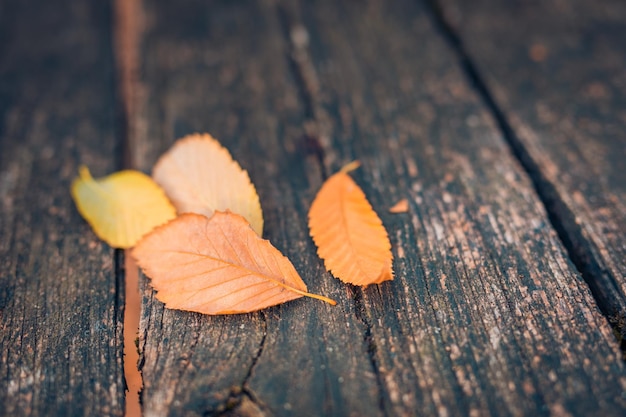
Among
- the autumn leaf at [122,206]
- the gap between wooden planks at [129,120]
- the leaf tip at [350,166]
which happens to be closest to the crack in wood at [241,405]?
the gap between wooden planks at [129,120]

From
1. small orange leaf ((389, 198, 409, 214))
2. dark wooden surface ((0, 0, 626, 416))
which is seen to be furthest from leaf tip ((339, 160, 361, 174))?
small orange leaf ((389, 198, 409, 214))

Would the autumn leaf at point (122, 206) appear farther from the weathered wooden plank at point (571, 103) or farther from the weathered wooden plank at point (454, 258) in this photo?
the weathered wooden plank at point (571, 103)

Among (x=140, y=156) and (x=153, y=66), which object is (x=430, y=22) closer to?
(x=153, y=66)

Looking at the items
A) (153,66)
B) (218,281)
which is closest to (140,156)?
(153,66)

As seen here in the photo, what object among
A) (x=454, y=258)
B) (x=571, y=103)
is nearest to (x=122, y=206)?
(x=454, y=258)

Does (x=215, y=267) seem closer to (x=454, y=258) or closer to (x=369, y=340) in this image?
(x=369, y=340)

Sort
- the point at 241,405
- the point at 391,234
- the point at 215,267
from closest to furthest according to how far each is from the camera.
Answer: the point at 241,405 < the point at 215,267 < the point at 391,234

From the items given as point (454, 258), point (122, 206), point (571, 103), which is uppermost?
point (571, 103)
